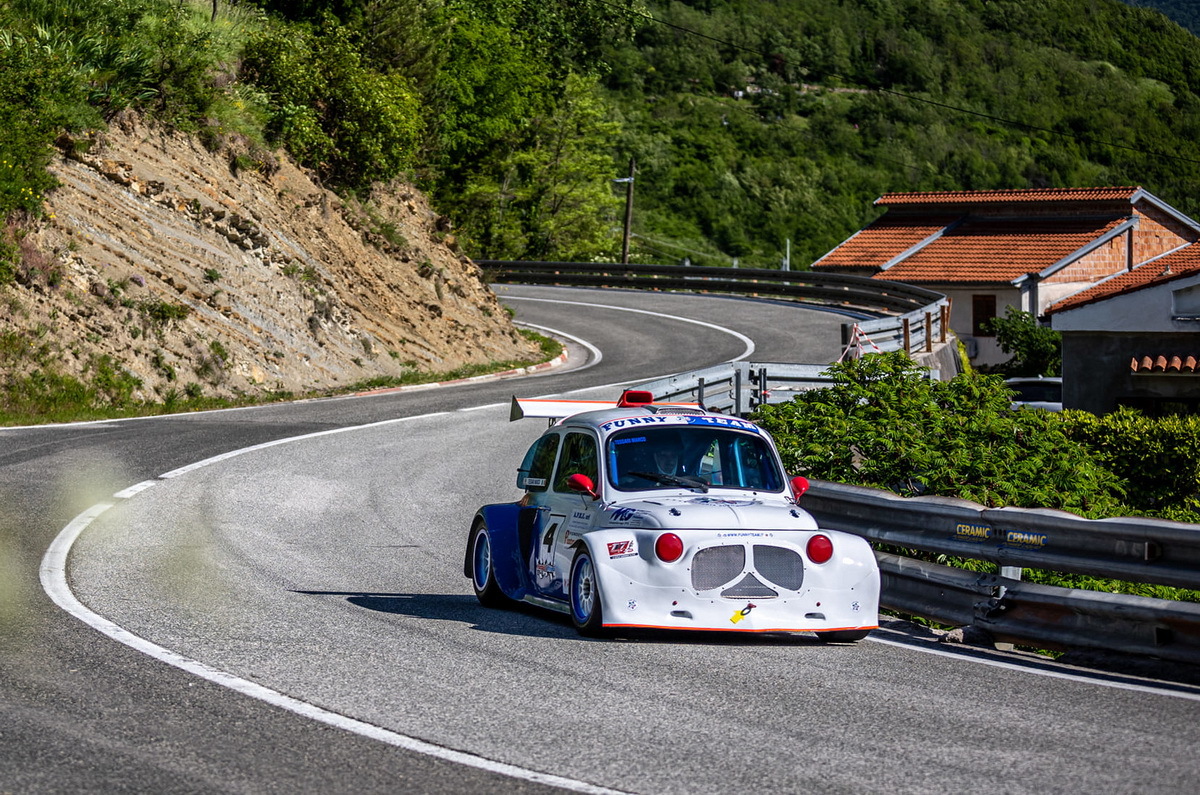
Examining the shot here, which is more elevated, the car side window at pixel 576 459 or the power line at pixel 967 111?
the power line at pixel 967 111

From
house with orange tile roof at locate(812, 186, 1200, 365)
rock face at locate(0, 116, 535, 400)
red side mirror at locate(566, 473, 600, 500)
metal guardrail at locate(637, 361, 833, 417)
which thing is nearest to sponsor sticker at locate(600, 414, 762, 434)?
red side mirror at locate(566, 473, 600, 500)

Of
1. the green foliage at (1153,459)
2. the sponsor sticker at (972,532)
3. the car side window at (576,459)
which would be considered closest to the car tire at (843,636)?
Answer: the sponsor sticker at (972,532)

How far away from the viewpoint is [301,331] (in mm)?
30594

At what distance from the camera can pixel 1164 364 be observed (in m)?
29.0

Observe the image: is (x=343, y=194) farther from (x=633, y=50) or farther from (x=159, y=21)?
(x=633, y=50)

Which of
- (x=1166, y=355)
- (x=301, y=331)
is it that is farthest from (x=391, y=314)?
(x=1166, y=355)

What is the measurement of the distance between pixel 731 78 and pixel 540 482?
5975 inches

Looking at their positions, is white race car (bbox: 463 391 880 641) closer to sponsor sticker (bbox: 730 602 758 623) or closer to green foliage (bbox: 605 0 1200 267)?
sponsor sticker (bbox: 730 602 758 623)

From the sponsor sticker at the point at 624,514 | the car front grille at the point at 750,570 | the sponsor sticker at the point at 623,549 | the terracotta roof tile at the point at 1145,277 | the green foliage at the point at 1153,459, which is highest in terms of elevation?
the terracotta roof tile at the point at 1145,277

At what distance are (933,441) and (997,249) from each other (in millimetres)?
57887

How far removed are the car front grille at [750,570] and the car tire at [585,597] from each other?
2.04 feet

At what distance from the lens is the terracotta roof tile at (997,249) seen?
65312 millimetres

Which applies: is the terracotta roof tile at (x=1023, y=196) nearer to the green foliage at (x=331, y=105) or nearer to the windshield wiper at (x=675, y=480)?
the green foliage at (x=331, y=105)

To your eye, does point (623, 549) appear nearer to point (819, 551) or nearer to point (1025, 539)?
point (819, 551)
